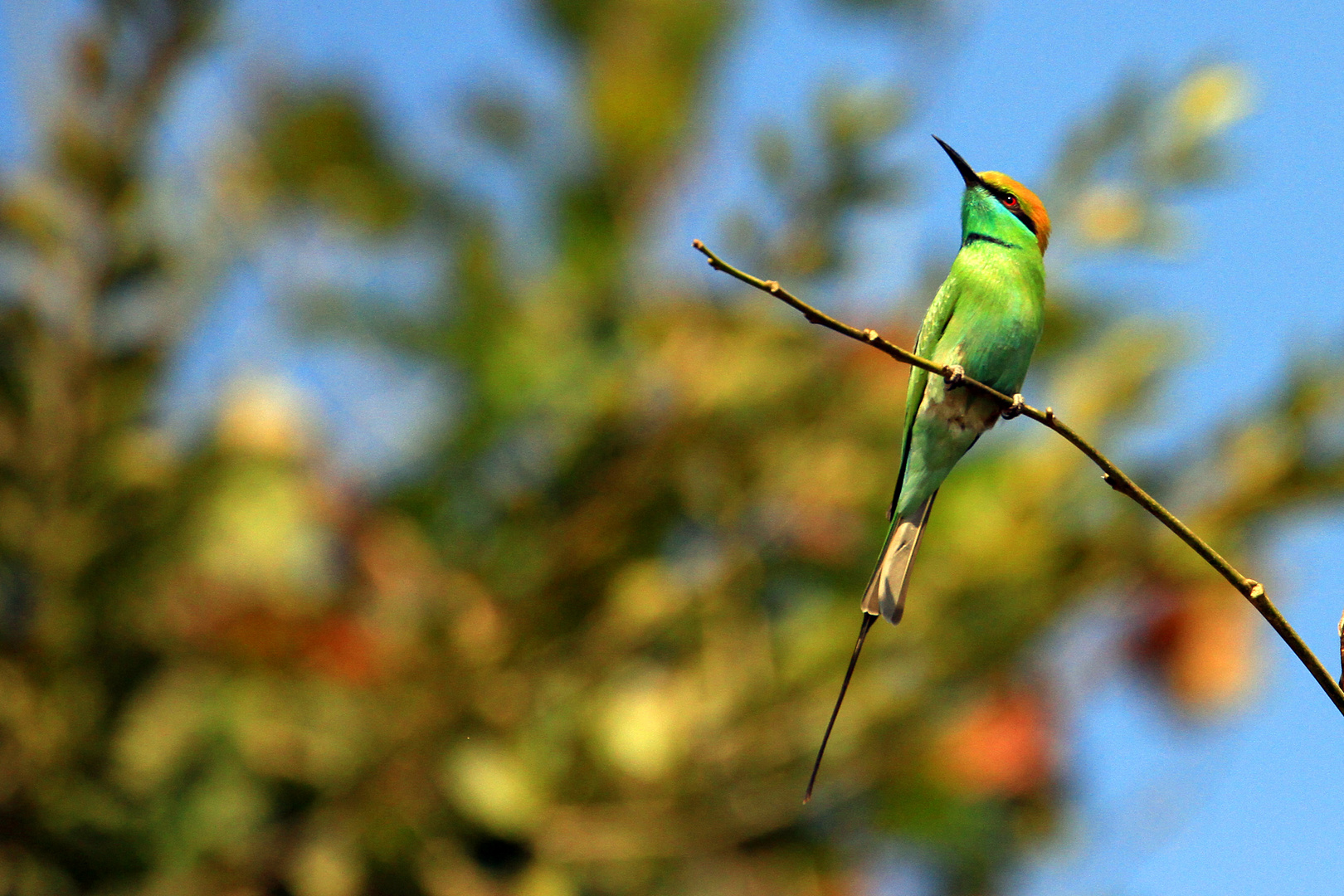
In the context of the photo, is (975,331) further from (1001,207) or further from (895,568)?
(895,568)

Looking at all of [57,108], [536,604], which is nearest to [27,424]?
[57,108]

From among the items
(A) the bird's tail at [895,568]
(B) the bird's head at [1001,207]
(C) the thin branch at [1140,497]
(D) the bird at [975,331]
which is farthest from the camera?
(B) the bird's head at [1001,207]

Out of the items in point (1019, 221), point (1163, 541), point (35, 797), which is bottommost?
point (1019, 221)

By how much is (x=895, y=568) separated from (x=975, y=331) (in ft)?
1.57

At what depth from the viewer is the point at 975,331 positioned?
1753mm

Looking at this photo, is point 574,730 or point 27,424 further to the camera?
point 574,730

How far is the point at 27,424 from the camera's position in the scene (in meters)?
3.88

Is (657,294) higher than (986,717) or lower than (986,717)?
higher

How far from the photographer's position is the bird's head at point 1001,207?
1828 millimetres

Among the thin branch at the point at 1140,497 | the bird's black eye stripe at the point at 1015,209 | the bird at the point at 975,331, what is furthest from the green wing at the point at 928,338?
the thin branch at the point at 1140,497

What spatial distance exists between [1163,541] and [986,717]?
0.88 m

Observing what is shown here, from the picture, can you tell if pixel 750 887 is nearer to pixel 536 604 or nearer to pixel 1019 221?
pixel 536 604

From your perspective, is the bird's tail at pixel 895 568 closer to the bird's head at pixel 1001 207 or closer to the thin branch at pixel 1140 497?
the thin branch at pixel 1140 497

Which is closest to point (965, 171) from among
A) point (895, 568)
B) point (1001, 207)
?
point (1001, 207)
